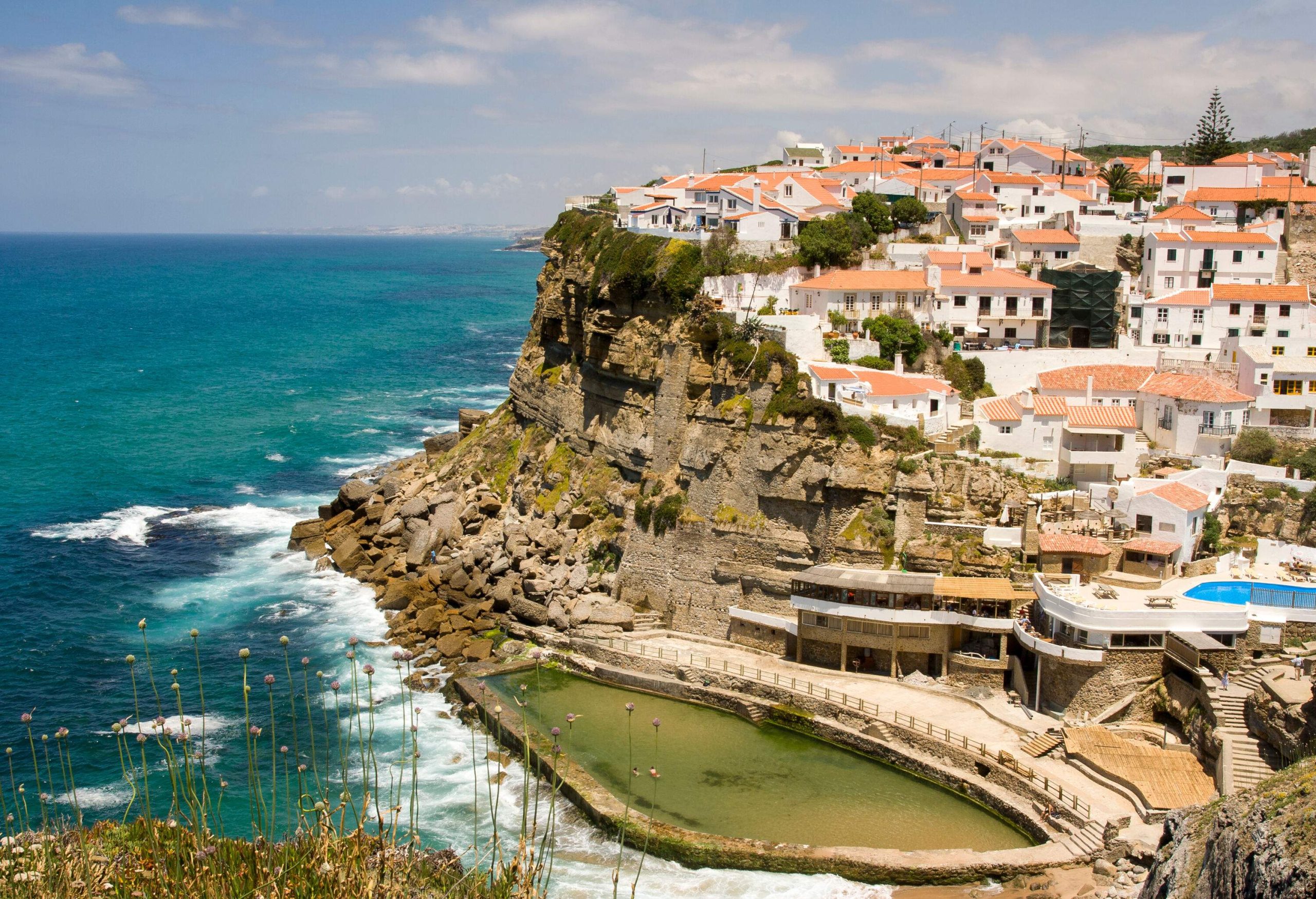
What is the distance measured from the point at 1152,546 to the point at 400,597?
25588mm

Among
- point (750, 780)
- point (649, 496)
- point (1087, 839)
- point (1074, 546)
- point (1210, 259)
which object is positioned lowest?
point (750, 780)

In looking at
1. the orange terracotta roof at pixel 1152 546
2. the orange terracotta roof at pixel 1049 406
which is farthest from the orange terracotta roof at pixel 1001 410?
the orange terracotta roof at pixel 1152 546

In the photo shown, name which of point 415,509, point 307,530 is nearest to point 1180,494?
point 415,509

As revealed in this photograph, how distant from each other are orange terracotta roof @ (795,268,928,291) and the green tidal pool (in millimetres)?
17549

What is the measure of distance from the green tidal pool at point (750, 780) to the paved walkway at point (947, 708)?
1.84m

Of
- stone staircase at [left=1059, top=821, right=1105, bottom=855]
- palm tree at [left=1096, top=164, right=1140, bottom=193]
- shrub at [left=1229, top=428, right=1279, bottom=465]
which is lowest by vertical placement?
stone staircase at [left=1059, top=821, right=1105, bottom=855]

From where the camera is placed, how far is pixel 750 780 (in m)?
29.8

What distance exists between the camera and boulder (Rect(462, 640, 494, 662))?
3731 centimetres

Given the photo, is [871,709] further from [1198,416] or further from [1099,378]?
[1099,378]

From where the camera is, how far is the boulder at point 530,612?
3969cm

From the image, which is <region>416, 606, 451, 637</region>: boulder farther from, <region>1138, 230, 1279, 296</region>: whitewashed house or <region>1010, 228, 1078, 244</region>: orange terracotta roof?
<region>1138, 230, 1279, 296</region>: whitewashed house

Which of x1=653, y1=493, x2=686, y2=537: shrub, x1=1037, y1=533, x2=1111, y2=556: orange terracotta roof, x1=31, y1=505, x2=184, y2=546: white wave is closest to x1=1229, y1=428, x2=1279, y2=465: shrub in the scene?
x1=1037, y1=533, x2=1111, y2=556: orange terracotta roof

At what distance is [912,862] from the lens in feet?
81.9

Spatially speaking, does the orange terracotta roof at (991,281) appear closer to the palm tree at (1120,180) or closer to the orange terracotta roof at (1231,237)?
the orange terracotta roof at (1231,237)
